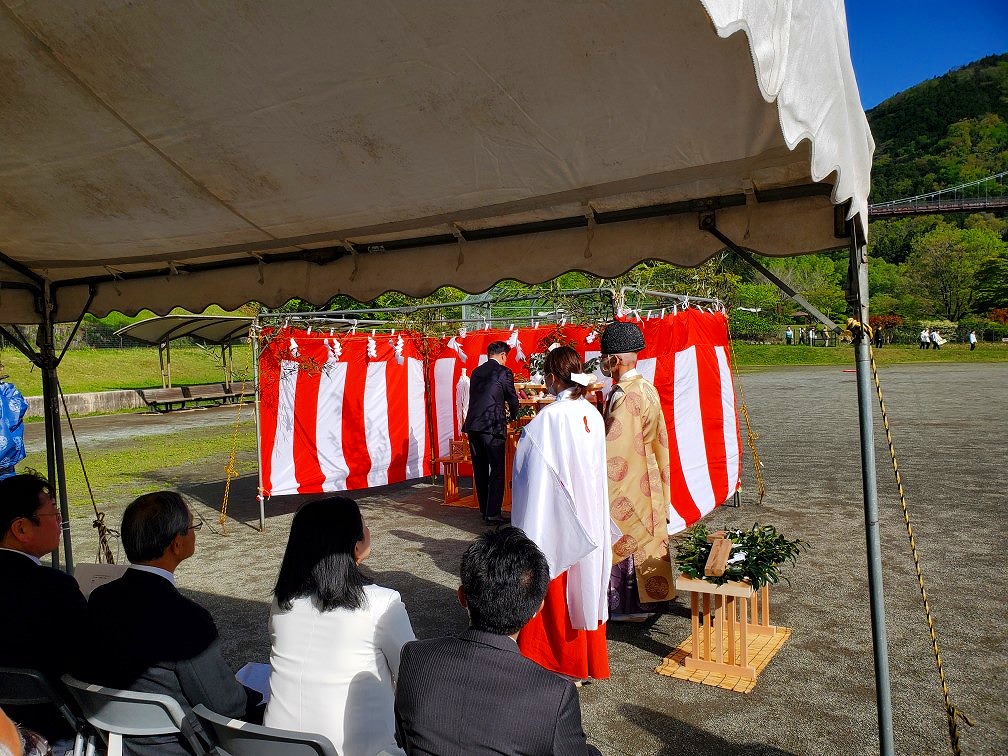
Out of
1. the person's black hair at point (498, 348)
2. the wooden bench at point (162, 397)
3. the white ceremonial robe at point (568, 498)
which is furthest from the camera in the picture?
the wooden bench at point (162, 397)

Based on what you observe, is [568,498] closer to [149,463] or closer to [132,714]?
[132,714]

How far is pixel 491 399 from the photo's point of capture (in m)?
7.27

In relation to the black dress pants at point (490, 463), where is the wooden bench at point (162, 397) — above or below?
above

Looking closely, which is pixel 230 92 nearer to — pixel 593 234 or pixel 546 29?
pixel 546 29

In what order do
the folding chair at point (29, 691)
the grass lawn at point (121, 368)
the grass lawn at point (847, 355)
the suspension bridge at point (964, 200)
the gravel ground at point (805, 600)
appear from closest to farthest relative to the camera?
the folding chair at point (29, 691) → the gravel ground at point (805, 600) → the grass lawn at point (121, 368) → the grass lawn at point (847, 355) → the suspension bridge at point (964, 200)

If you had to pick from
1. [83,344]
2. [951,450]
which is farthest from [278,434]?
[83,344]

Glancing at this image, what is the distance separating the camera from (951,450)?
1066 cm

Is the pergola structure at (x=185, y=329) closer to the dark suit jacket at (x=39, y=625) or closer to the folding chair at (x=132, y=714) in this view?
the dark suit jacket at (x=39, y=625)

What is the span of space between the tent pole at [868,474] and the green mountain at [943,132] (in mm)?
113535

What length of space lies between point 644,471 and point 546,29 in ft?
10.1

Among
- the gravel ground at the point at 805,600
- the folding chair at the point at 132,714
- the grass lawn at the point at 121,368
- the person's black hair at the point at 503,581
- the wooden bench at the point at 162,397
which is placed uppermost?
the grass lawn at the point at 121,368

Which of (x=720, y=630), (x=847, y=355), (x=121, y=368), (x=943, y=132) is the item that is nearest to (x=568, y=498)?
(x=720, y=630)

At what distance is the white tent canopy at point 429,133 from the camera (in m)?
1.60

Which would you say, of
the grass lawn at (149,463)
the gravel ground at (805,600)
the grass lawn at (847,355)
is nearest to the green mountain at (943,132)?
the grass lawn at (847,355)
